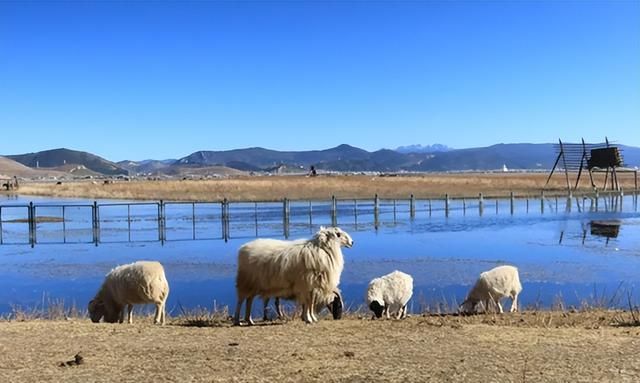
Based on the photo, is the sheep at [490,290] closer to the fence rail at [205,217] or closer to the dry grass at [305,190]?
the fence rail at [205,217]

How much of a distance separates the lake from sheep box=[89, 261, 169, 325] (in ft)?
10.2

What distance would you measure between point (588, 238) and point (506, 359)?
25937 millimetres

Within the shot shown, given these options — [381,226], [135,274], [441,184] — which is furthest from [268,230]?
[441,184]

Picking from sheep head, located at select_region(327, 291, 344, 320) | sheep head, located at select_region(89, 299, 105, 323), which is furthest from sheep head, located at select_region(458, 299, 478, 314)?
sheep head, located at select_region(89, 299, 105, 323)

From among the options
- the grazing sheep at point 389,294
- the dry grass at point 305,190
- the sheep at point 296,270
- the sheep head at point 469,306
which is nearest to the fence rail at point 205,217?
the dry grass at point 305,190

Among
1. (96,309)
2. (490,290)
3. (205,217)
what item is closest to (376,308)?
(490,290)

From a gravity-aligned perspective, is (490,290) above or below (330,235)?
below

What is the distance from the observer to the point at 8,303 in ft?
61.3

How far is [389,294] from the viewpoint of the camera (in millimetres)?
14711

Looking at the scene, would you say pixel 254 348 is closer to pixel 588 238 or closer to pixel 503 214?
pixel 588 238

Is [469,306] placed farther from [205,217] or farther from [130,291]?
[205,217]

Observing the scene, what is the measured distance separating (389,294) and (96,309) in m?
5.82

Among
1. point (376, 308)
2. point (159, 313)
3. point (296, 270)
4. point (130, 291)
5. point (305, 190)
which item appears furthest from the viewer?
point (305, 190)

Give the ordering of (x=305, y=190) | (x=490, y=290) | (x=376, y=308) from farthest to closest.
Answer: (x=305, y=190) < (x=490, y=290) < (x=376, y=308)
